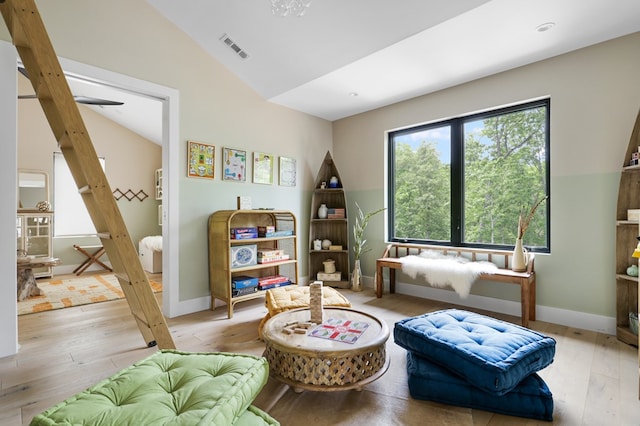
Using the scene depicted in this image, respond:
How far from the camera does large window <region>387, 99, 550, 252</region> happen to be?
320 centimetres

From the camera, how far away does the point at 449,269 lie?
10.6ft

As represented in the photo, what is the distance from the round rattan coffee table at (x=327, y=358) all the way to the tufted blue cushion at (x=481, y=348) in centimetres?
24

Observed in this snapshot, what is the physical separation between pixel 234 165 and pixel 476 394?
125 inches

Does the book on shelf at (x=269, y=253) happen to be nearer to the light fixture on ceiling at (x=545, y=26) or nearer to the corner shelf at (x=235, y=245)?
the corner shelf at (x=235, y=245)

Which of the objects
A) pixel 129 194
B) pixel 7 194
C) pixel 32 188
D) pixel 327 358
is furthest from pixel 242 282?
pixel 32 188

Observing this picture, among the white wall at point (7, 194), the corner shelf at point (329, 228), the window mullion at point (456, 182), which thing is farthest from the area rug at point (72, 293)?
the window mullion at point (456, 182)

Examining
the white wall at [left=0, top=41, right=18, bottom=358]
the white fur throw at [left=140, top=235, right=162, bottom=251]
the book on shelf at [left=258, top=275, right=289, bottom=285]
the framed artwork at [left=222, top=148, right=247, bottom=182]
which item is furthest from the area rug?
the framed artwork at [left=222, top=148, right=247, bottom=182]

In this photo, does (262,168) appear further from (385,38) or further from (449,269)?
(449,269)

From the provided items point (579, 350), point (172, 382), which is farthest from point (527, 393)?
point (172, 382)

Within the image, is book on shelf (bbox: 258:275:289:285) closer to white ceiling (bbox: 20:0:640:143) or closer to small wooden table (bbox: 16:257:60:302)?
white ceiling (bbox: 20:0:640:143)

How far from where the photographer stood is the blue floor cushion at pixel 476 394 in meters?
1.62

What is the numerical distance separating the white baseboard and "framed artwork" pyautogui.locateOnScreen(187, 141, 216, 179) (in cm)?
280

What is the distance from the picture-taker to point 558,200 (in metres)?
2.96

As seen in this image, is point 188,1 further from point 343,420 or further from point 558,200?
point 558,200
